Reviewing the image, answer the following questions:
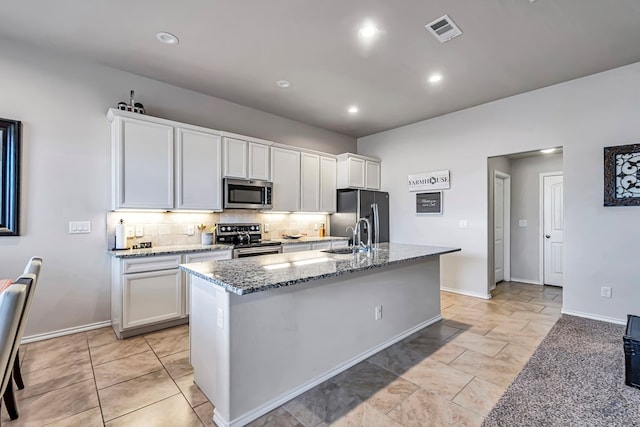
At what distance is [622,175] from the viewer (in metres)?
3.32

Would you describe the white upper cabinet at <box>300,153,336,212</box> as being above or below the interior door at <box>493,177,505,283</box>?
above

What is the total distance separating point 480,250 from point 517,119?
6.21 ft

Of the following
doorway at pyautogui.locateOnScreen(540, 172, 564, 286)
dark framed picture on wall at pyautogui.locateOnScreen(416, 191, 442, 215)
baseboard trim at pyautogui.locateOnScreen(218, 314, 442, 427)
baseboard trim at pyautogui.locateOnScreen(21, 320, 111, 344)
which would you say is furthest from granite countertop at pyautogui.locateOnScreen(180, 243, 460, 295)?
doorway at pyautogui.locateOnScreen(540, 172, 564, 286)

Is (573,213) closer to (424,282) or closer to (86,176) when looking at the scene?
(424,282)

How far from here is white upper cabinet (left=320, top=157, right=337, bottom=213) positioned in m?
5.20

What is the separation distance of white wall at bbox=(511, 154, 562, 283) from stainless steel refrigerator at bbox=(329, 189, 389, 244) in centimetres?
244

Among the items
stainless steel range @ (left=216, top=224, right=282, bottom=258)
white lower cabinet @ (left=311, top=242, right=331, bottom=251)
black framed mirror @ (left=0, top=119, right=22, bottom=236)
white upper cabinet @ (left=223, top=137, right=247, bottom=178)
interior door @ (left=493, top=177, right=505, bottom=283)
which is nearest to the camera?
black framed mirror @ (left=0, top=119, right=22, bottom=236)

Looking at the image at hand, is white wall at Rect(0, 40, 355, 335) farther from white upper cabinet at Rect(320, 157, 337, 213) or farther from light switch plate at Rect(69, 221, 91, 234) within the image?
white upper cabinet at Rect(320, 157, 337, 213)

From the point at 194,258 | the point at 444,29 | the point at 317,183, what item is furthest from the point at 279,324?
the point at 317,183

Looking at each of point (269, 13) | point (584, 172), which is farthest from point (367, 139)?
point (269, 13)

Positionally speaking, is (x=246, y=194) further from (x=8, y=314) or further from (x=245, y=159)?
(x=8, y=314)

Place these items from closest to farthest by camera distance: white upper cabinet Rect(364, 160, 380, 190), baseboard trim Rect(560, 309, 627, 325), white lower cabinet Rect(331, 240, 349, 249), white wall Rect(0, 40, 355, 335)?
white wall Rect(0, 40, 355, 335)
baseboard trim Rect(560, 309, 627, 325)
white lower cabinet Rect(331, 240, 349, 249)
white upper cabinet Rect(364, 160, 380, 190)

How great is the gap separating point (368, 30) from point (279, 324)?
8.29ft

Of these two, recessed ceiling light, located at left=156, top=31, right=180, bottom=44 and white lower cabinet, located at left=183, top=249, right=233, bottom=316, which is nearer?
recessed ceiling light, located at left=156, top=31, right=180, bottom=44
